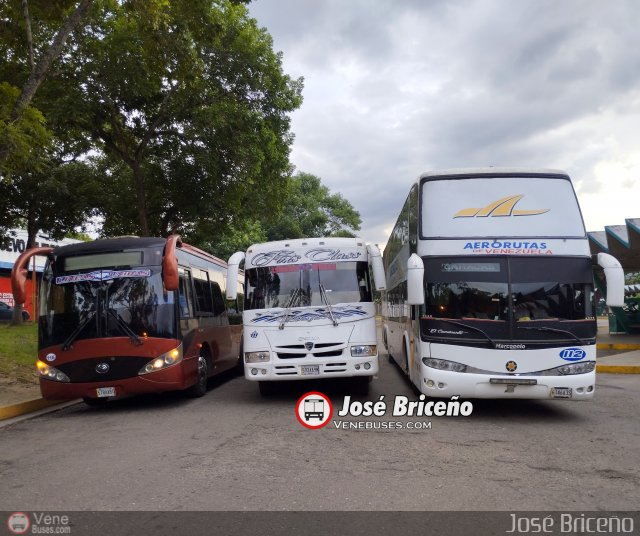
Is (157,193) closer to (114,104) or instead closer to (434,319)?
(114,104)

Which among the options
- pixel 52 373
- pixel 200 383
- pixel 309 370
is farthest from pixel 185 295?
pixel 309 370

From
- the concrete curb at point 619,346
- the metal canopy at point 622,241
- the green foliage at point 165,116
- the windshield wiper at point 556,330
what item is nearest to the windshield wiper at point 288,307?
the windshield wiper at point 556,330

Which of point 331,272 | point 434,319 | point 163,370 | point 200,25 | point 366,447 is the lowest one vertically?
point 366,447

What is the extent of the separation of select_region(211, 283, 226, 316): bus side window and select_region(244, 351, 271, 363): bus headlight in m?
2.97

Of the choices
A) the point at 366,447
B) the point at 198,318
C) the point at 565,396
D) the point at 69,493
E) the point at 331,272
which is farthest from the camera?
the point at 198,318

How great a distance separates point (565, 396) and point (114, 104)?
1463 cm

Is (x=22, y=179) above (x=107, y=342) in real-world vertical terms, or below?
above

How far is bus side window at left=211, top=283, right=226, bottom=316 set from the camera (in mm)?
12279

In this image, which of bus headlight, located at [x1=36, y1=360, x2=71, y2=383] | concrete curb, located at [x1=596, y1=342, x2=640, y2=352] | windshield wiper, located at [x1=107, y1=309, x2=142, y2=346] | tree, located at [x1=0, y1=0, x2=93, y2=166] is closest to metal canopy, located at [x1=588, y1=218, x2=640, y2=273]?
concrete curb, located at [x1=596, y1=342, x2=640, y2=352]

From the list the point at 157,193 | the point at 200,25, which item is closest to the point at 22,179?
the point at 157,193

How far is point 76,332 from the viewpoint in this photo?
905 centimetres
